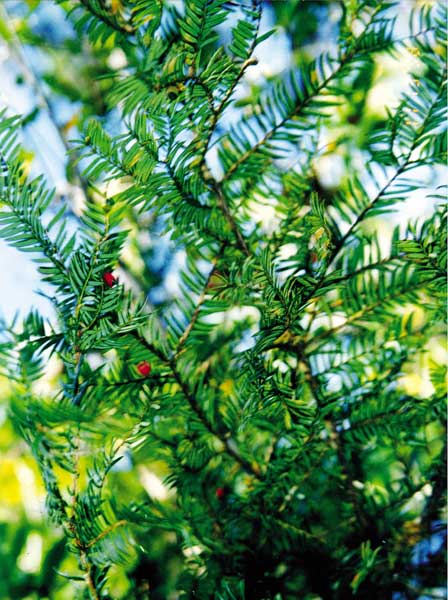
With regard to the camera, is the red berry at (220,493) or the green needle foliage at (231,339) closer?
the green needle foliage at (231,339)

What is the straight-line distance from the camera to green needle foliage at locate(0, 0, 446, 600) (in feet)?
0.92

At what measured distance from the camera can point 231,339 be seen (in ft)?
1.46

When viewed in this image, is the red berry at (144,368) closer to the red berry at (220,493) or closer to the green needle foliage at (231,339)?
the green needle foliage at (231,339)

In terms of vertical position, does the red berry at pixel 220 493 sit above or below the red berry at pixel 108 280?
below

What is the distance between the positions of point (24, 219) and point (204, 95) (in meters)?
0.11

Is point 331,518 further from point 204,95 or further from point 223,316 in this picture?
point 204,95

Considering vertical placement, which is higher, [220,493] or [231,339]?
[231,339]

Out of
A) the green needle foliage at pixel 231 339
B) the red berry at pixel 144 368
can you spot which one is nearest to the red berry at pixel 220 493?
the green needle foliage at pixel 231 339

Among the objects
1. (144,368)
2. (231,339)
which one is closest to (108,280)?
(144,368)

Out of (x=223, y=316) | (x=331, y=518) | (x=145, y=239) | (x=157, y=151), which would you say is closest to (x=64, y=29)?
(x=145, y=239)

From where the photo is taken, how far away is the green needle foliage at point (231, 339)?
279 mm

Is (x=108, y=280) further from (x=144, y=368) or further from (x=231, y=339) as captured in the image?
(x=231, y=339)

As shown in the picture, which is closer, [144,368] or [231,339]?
[144,368]

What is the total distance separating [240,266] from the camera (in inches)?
13.1
